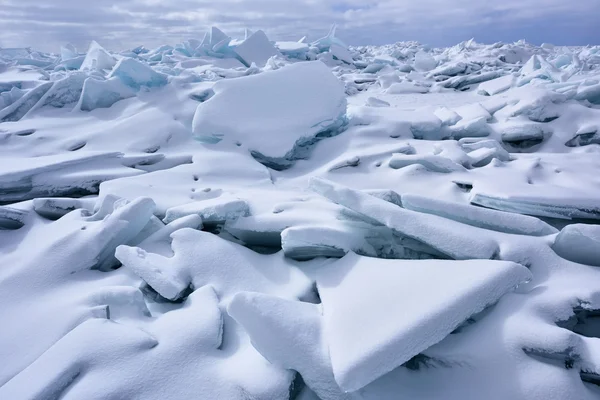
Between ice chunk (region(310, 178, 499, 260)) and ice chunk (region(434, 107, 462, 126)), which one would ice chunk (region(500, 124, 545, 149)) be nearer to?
ice chunk (region(434, 107, 462, 126))

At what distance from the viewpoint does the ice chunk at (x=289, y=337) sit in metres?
1.36

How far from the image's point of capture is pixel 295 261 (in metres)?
2.18

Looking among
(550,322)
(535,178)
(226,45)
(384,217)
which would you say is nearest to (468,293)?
(550,322)

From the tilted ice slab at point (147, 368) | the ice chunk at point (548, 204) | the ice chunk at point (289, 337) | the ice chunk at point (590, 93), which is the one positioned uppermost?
the ice chunk at point (590, 93)

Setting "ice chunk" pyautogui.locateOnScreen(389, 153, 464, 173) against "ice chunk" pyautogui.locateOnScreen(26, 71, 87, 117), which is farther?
"ice chunk" pyautogui.locateOnScreen(26, 71, 87, 117)

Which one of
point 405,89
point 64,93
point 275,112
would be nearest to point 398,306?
point 275,112

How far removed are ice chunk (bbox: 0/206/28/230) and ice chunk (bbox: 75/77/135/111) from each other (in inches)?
122

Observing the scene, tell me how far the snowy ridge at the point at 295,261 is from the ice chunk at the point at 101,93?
1003 millimetres

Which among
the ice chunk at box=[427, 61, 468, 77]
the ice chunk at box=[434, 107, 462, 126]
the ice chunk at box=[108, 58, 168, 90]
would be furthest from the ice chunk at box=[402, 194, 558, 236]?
→ the ice chunk at box=[427, 61, 468, 77]

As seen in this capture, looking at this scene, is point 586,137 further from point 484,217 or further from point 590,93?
point 484,217

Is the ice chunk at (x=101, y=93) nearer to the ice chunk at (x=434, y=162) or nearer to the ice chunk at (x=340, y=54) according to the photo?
the ice chunk at (x=434, y=162)

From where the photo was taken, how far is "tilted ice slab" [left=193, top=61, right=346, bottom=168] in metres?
4.23

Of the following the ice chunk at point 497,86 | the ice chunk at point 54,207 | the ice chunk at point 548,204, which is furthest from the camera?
the ice chunk at point 497,86

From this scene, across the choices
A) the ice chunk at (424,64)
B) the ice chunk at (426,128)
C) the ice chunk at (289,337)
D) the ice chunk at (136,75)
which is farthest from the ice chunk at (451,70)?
the ice chunk at (289,337)
